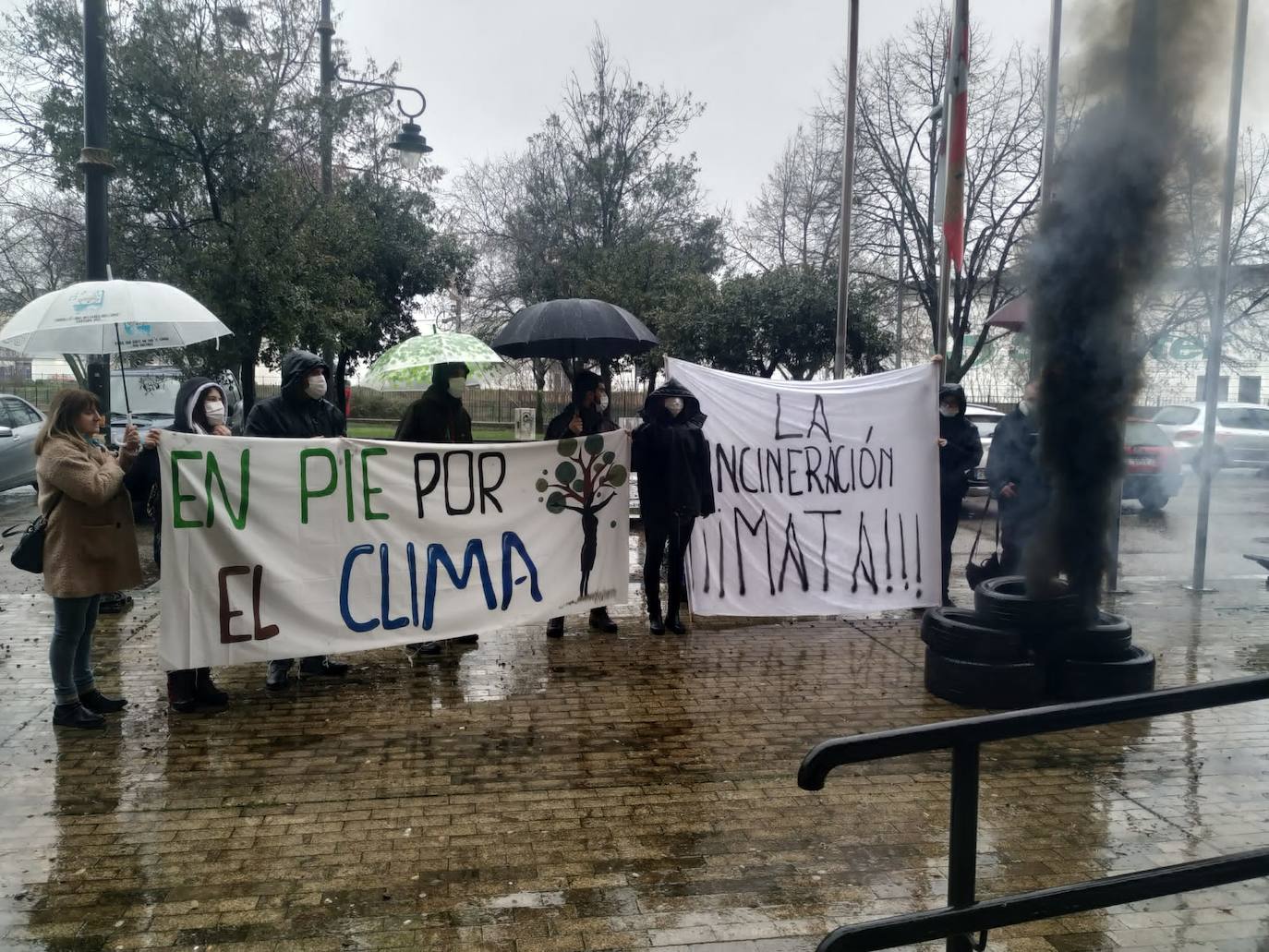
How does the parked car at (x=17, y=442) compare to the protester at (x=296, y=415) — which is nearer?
the protester at (x=296, y=415)

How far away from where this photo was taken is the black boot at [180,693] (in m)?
5.72

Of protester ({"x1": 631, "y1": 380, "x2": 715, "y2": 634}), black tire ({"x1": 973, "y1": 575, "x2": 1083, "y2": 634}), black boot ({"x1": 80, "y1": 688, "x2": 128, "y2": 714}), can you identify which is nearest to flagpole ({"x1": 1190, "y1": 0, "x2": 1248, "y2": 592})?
black tire ({"x1": 973, "y1": 575, "x2": 1083, "y2": 634})

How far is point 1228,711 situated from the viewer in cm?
595

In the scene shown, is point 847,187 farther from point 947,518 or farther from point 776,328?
point 947,518

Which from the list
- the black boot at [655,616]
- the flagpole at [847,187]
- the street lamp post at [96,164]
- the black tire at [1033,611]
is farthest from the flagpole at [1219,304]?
the street lamp post at [96,164]

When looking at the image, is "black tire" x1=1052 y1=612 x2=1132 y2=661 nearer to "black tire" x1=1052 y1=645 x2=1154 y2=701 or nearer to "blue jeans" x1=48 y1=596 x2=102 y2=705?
"black tire" x1=1052 y1=645 x2=1154 y2=701

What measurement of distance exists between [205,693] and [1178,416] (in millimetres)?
18800

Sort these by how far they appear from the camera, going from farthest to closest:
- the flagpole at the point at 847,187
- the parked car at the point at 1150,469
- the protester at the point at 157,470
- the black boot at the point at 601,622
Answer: the parked car at the point at 1150,469, the flagpole at the point at 847,187, the black boot at the point at 601,622, the protester at the point at 157,470

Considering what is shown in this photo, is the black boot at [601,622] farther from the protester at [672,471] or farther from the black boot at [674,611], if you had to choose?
the black boot at [674,611]

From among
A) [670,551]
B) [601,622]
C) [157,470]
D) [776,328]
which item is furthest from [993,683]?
[776,328]

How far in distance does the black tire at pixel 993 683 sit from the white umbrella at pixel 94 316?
16.4 ft

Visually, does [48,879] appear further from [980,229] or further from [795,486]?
[980,229]

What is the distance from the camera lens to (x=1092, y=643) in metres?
5.77

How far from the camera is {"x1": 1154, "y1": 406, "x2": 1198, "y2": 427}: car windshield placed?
1928 cm
